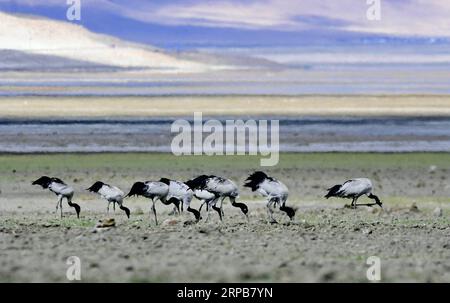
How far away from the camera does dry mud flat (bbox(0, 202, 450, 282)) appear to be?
42.3ft

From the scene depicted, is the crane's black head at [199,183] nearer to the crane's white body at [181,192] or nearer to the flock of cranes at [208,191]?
the flock of cranes at [208,191]

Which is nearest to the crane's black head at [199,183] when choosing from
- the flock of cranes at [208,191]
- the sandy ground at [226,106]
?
the flock of cranes at [208,191]

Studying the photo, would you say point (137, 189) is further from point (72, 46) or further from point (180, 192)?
point (72, 46)

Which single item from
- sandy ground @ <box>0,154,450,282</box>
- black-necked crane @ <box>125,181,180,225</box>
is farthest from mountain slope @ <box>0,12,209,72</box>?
black-necked crane @ <box>125,181,180,225</box>

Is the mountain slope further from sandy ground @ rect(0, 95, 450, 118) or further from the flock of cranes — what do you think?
the flock of cranes

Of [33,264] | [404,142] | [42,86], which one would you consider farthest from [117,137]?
[42,86]

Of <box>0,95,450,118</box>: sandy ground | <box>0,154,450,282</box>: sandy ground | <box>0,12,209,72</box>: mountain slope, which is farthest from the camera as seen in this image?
<box>0,12,209,72</box>: mountain slope

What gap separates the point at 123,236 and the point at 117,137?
18221mm

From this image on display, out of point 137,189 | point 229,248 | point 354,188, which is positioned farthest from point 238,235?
point 354,188

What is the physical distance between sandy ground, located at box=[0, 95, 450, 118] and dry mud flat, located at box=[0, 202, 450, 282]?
2397 cm

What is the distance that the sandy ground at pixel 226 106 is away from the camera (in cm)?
4362

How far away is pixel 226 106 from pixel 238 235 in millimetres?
31356

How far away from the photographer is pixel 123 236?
15984 millimetres
